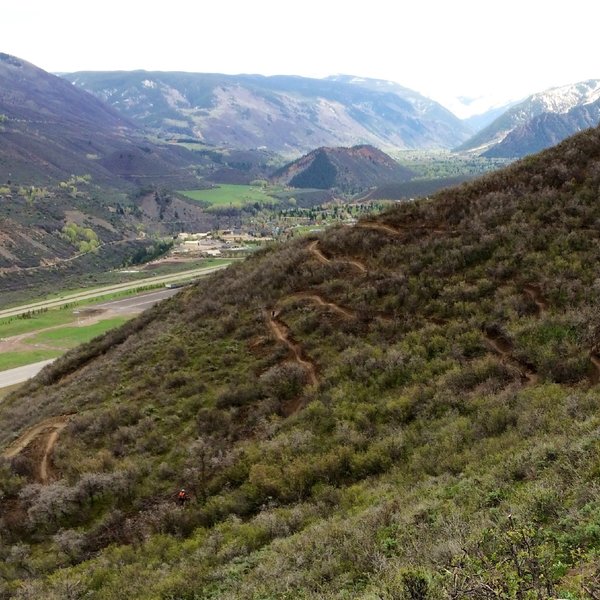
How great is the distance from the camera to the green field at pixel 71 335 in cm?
7575

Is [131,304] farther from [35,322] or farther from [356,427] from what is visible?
[356,427]

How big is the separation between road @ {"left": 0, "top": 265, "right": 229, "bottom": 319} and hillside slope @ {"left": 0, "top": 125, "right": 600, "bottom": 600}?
7671 centimetres

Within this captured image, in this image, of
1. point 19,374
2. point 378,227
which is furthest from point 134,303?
point 378,227

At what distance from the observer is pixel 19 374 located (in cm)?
6384

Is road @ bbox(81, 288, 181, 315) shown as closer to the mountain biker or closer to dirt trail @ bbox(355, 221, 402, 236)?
dirt trail @ bbox(355, 221, 402, 236)

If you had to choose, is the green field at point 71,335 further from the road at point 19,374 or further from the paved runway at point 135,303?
the road at point 19,374

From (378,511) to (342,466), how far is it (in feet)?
11.0

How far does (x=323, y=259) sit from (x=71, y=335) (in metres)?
63.1

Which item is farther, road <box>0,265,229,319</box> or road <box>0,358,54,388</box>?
road <box>0,265,229,319</box>

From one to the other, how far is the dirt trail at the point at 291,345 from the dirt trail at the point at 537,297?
7807 millimetres

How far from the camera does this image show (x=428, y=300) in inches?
803

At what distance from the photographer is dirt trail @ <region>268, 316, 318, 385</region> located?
62.4ft

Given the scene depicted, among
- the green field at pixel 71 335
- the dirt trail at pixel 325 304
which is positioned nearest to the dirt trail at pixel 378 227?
the dirt trail at pixel 325 304

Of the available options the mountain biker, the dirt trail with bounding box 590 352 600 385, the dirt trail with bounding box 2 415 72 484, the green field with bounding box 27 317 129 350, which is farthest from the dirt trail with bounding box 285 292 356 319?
the green field with bounding box 27 317 129 350
